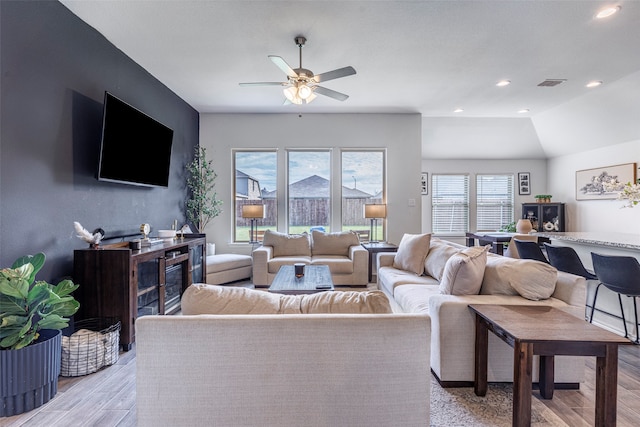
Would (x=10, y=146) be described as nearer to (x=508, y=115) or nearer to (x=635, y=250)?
(x=635, y=250)

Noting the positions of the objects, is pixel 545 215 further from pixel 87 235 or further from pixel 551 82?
pixel 87 235

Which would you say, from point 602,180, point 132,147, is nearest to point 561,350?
point 132,147

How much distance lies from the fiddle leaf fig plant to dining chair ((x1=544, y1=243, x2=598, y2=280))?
4119 millimetres

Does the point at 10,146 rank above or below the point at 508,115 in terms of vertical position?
below

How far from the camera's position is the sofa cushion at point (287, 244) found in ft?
16.2

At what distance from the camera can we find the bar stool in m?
2.50

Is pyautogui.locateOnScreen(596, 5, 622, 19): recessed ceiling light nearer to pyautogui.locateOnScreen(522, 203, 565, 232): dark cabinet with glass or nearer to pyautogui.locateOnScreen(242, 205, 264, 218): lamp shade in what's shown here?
pyautogui.locateOnScreen(242, 205, 264, 218): lamp shade

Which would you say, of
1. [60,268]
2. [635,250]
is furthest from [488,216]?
[60,268]

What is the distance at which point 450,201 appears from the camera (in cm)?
729

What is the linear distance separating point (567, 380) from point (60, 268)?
383 centimetres

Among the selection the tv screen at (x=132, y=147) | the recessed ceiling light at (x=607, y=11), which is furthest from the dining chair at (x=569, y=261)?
the tv screen at (x=132, y=147)

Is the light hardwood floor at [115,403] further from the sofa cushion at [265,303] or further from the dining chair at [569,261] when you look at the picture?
the sofa cushion at [265,303]

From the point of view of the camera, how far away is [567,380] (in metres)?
2.07

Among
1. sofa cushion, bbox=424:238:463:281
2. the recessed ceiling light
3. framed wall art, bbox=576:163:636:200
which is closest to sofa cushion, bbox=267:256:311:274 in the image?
sofa cushion, bbox=424:238:463:281
